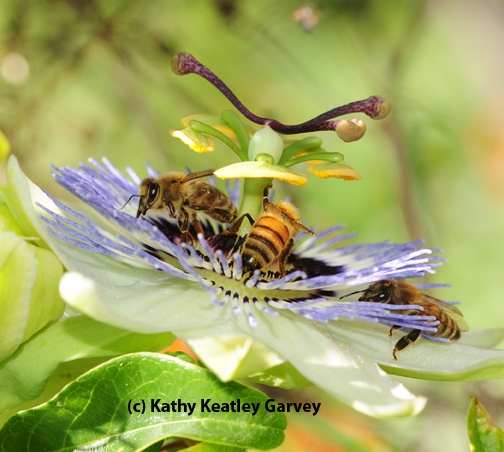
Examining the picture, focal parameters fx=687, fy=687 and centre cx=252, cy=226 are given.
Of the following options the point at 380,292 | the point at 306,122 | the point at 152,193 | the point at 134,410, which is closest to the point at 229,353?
the point at 134,410

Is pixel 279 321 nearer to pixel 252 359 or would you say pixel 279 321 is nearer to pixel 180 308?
pixel 180 308

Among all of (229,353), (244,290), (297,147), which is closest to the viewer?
(229,353)

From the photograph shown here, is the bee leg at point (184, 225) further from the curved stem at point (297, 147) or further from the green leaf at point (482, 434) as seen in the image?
the green leaf at point (482, 434)

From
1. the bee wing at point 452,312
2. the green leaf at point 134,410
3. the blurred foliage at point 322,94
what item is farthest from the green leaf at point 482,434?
the blurred foliage at point 322,94

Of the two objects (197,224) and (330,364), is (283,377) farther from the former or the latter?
(197,224)

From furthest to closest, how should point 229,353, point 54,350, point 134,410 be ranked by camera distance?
point 54,350 → point 134,410 → point 229,353

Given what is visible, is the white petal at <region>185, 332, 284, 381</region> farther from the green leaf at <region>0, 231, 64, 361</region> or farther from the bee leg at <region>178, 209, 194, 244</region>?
the bee leg at <region>178, 209, 194, 244</region>

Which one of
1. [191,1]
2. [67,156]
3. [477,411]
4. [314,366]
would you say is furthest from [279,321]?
[191,1]
